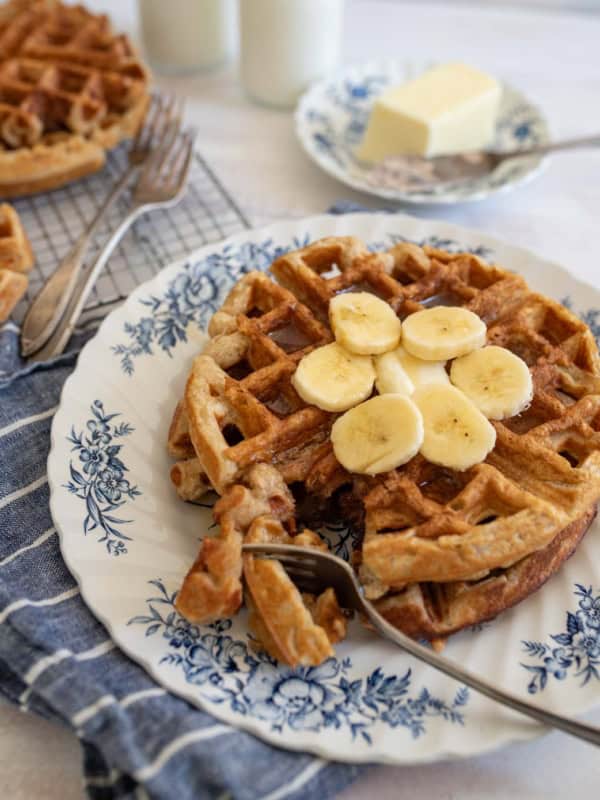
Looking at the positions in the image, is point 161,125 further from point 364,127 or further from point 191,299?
point 191,299

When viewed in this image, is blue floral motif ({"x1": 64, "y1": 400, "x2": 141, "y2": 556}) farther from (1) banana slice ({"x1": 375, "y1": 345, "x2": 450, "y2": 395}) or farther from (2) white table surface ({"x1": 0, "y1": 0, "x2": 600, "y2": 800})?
(1) banana slice ({"x1": 375, "y1": 345, "x2": 450, "y2": 395})

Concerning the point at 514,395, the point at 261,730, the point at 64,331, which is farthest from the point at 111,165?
the point at 261,730

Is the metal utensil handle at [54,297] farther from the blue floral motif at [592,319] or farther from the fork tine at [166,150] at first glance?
the blue floral motif at [592,319]

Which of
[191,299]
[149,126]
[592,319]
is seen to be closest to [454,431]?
Answer: [592,319]

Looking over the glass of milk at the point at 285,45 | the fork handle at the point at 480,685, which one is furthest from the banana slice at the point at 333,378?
the glass of milk at the point at 285,45

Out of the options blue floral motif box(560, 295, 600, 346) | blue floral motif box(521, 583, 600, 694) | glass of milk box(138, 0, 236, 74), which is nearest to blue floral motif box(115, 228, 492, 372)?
blue floral motif box(560, 295, 600, 346)

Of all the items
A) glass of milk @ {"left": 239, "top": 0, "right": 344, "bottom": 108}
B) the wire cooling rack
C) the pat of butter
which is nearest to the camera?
the wire cooling rack
